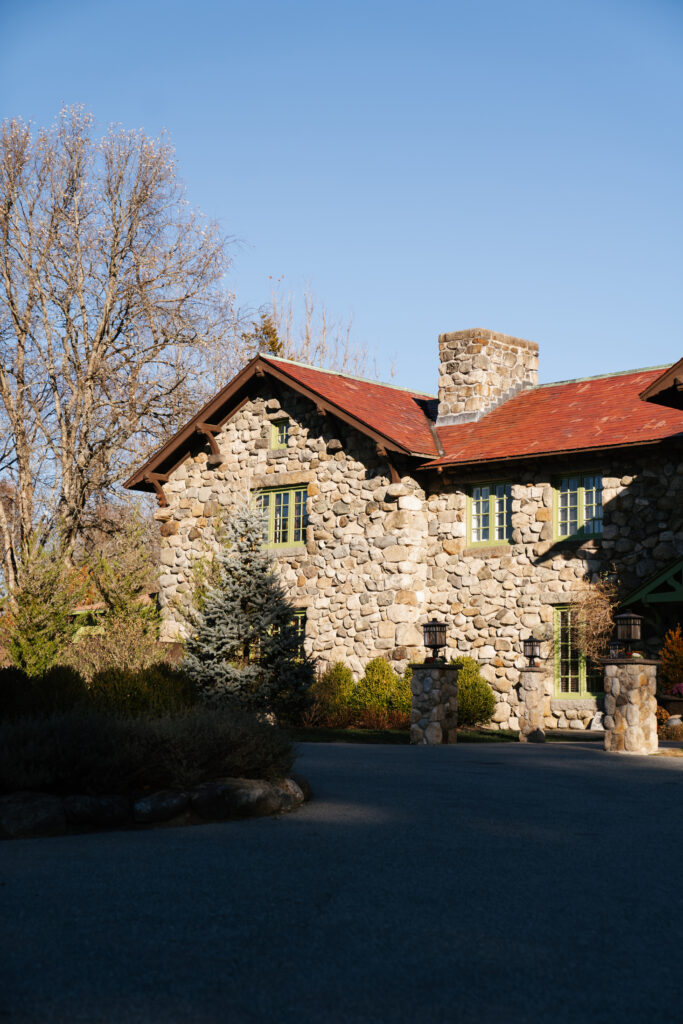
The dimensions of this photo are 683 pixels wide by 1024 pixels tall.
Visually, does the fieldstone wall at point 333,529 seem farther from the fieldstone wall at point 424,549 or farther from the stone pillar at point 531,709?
the stone pillar at point 531,709

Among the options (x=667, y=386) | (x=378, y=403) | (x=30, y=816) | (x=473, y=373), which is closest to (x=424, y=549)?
(x=378, y=403)

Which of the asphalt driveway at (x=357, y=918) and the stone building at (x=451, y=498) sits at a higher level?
the stone building at (x=451, y=498)

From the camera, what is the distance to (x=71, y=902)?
621 cm

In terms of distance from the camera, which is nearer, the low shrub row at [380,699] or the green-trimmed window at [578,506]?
the low shrub row at [380,699]

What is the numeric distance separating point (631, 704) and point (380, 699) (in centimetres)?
781

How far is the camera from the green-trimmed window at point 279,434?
25328mm

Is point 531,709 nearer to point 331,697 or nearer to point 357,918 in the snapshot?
point 331,697

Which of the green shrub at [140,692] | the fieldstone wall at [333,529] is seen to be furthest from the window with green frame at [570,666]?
the green shrub at [140,692]

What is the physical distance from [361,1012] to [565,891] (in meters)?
2.39

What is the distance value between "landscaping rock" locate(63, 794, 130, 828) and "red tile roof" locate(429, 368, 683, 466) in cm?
1374

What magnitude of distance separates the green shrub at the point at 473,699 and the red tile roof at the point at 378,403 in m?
4.32

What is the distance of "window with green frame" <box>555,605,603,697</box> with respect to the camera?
21156mm

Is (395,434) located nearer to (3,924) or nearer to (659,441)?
(659,441)

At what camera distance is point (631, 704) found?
48.3 feet
